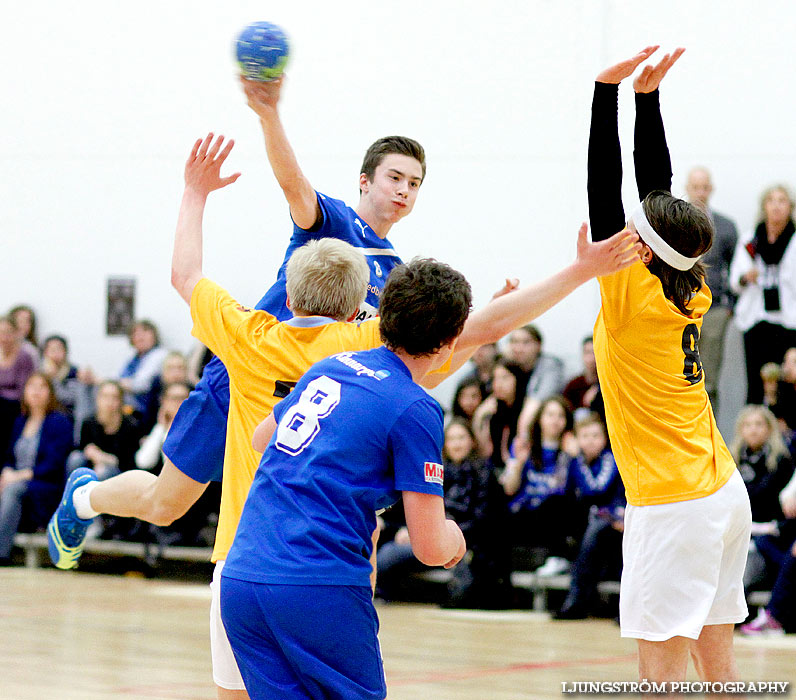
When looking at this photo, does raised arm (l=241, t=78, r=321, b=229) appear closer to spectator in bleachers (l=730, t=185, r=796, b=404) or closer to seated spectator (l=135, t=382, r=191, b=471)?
Result: spectator in bleachers (l=730, t=185, r=796, b=404)

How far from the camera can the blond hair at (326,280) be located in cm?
340

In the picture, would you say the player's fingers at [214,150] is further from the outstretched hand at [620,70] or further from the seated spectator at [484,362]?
the seated spectator at [484,362]

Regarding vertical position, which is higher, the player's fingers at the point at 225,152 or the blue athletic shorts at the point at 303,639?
the player's fingers at the point at 225,152

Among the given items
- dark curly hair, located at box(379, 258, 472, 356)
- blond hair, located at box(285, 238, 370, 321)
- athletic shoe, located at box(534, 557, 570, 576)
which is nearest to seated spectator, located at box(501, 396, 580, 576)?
athletic shoe, located at box(534, 557, 570, 576)

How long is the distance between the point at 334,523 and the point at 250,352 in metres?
0.84

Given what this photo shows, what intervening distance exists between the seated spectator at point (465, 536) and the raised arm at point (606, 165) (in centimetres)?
535

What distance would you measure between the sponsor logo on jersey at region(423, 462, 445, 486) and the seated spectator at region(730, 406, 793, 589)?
5.87 metres

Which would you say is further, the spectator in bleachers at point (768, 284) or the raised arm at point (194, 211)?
the spectator in bleachers at point (768, 284)

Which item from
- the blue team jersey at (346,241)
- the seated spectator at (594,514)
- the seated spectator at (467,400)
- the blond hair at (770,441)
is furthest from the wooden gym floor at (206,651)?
the blue team jersey at (346,241)

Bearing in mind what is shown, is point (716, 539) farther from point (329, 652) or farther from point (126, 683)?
point (126, 683)

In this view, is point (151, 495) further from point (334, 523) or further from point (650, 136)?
point (650, 136)

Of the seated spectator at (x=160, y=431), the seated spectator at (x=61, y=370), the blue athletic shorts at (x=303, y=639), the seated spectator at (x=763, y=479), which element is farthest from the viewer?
the seated spectator at (x=61, y=370)

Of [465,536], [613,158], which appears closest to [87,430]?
[465,536]

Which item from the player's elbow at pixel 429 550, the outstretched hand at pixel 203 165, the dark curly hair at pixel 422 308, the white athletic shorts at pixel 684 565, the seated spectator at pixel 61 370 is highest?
the outstretched hand at pixel 203 165
